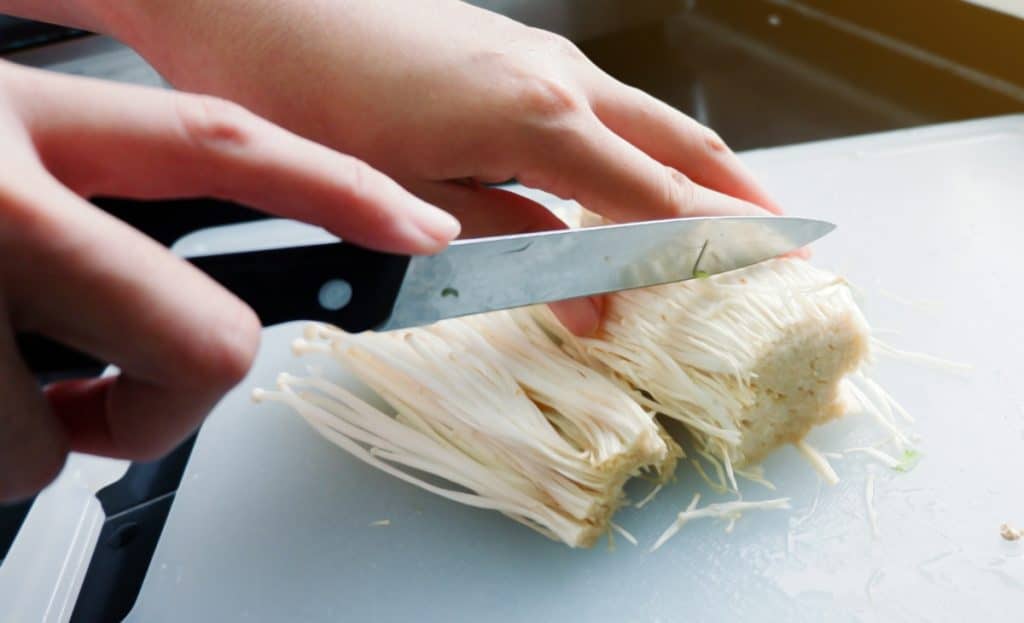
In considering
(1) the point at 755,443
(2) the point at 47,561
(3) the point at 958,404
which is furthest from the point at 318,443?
(3) the point at 958,404

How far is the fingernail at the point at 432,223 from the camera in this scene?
2.58 feet

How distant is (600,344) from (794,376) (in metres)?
Answer: 0.28

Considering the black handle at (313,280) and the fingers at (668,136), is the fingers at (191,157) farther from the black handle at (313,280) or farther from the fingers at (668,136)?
the fingers at (668,136)

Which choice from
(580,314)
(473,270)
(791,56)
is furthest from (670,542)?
(791,56)

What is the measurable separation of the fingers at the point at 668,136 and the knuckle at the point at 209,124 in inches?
27.8

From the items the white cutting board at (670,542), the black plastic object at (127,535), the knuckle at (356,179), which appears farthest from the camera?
the black plastic object at (127,535)

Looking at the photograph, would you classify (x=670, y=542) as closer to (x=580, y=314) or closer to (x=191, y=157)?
(x=580, y=314)

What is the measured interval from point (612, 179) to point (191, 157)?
64cm

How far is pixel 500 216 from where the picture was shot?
1.28m

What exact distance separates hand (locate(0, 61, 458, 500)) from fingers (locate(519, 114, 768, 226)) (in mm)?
407

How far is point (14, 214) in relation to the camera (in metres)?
0.61

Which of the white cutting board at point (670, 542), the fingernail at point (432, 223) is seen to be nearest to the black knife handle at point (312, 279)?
the fingernail at point (432, 223)

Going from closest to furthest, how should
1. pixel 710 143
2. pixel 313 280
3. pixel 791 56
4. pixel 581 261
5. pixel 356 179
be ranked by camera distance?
pixel 356 179 < pixel 313 280 < pixel 581 261 < pixel 710 143 < pixel 791 56

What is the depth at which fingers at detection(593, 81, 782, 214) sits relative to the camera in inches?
51.5
